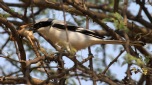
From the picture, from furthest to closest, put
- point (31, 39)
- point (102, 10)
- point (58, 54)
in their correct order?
point (102, 10), point (31, 39), point (58, 54)

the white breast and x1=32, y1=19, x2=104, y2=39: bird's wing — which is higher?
x1=32, y1=19, x2=104, y2=39: bird's wing

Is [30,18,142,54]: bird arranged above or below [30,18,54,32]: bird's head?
below

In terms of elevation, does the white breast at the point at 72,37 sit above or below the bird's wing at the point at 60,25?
below

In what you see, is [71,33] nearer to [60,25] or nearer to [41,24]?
[60,25]

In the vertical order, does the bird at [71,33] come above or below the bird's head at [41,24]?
below

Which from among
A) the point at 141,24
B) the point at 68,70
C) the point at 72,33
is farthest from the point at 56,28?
the point at 141,24

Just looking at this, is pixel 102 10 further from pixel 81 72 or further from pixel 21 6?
pixel 81 72

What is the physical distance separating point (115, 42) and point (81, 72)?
2.61 ft

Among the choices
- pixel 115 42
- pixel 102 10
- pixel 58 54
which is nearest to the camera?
pixel 58 54

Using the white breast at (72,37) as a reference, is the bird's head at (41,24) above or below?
above

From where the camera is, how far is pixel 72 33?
336cm

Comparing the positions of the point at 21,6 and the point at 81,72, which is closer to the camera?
the point at 81,72

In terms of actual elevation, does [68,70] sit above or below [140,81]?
above

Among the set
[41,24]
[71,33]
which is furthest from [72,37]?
[41,24]
